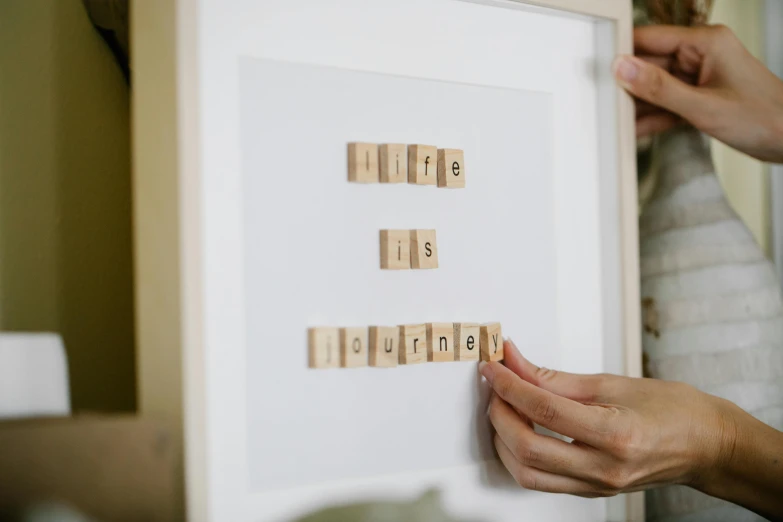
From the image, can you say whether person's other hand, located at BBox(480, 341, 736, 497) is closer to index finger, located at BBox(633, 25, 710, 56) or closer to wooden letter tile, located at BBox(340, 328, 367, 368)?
wooden letter tile, located at BBox(340, 328, 367, 368)

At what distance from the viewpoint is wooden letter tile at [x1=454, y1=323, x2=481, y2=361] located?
0.73 meters

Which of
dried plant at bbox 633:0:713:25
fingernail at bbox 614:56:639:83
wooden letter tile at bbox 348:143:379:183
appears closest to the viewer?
wooden letter tile at bbox 348:143:379:183

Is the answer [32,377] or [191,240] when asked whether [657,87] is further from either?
[32,377]

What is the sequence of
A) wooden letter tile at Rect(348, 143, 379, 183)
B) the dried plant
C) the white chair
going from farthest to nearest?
the dried plant, wooden letter tile at Rect(348, 143, 379, 183), the white chair

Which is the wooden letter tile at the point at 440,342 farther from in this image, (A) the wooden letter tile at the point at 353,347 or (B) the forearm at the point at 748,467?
(B) the forearm at the point at 748,467

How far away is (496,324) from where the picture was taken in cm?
75

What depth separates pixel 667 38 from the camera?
0.88 m

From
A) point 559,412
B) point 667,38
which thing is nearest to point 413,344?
point 559,412

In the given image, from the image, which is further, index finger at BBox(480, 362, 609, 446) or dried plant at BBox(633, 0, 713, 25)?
dried plant at BBox(633, 0, 713, 25)

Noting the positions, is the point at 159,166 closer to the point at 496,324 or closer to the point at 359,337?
the point at 359,337

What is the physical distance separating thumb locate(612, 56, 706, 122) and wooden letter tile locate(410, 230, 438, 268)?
34 cm

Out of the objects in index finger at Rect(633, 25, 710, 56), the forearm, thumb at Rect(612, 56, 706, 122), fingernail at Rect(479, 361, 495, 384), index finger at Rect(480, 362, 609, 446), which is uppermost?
index finger at Rect(633, 25, 710, 56)

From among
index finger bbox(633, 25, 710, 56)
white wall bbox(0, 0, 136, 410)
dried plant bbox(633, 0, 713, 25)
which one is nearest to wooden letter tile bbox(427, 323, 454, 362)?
white wall bbox(0, 0, 136, 410)

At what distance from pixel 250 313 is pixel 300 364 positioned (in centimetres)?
8
